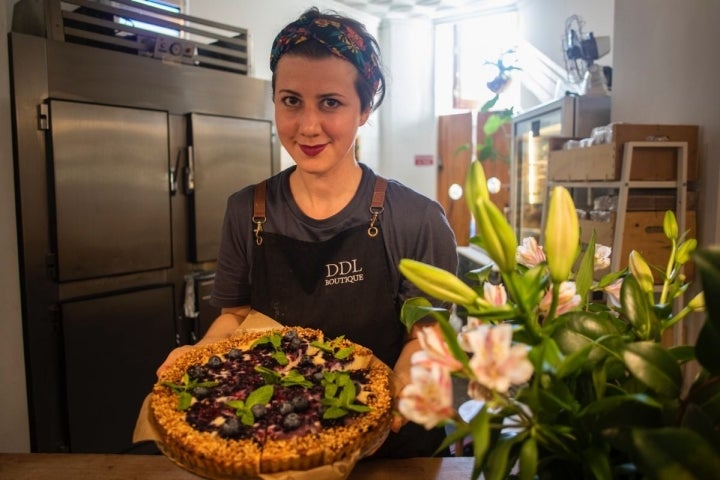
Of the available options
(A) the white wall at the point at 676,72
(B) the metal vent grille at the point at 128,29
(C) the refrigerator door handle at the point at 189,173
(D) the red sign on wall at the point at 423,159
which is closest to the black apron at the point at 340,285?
(A) the white wall at the point at 676,72

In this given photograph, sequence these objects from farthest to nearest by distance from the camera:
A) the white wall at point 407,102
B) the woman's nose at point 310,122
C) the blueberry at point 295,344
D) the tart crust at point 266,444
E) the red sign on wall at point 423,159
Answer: the red sign on wall at point 423,159 → the white wall at point 407,102 → the woman's nose at point 310,122 → the blueberry at point 295,344 → the tart crust at point 266,444

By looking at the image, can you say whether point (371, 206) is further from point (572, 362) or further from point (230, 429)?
point (572, 362)

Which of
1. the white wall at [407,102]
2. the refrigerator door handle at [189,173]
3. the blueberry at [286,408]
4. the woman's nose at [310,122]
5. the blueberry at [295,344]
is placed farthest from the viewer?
the white wall at [407,102]

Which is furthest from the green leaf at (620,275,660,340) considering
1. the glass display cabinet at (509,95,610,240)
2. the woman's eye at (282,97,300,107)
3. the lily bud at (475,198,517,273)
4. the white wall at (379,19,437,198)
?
the white wall at (379,19,437,198)

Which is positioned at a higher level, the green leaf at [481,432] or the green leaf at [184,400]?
the green leaf at [481,432]

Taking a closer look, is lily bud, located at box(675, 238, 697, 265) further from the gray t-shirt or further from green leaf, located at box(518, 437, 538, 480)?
the gray t-shirt

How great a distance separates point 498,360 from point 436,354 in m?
0.06

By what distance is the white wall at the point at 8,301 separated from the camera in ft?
6.92

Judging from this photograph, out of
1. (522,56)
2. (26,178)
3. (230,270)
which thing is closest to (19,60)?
(26,178)

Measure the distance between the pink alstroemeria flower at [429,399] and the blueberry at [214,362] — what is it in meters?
0.66

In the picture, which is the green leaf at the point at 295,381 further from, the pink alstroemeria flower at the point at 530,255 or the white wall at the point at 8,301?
the white wall at the point at 8,301

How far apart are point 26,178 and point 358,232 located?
162 cm

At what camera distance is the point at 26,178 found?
84.1 inches

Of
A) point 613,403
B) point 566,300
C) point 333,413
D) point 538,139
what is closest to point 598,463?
point 613,403
